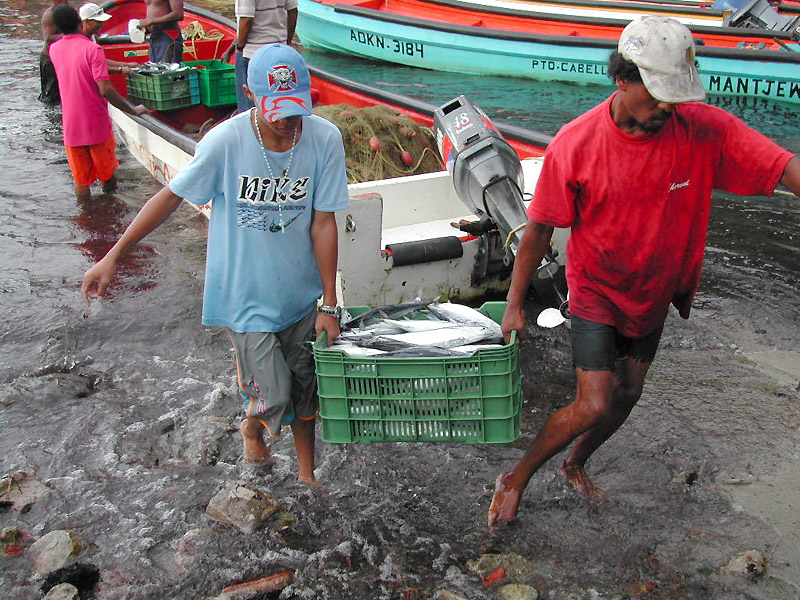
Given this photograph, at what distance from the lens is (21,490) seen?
4.15m

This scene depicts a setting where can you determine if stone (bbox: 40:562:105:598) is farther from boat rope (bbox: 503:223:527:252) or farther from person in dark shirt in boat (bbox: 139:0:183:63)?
person in dark shirt in boat (bbox: 139:0:183:63)

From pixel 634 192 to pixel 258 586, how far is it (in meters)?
2.29

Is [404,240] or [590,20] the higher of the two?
[590,20]

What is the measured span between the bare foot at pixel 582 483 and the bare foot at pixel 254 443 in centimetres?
161

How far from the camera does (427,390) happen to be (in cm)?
322

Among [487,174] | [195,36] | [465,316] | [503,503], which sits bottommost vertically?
[503,503]

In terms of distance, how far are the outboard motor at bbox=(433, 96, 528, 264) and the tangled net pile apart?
0.79 metres

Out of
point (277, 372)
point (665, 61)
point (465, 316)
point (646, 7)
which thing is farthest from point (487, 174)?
point (646, 7)

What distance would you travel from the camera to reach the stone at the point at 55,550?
11.8 ft

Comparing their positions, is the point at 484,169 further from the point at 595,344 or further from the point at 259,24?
the point at 259,24

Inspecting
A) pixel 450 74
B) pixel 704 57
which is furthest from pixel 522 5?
pixel 704 57

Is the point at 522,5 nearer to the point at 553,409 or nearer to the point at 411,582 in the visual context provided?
the point at 553,409

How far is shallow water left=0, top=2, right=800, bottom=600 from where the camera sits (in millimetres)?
3574

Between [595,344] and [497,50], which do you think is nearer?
[595,344]
